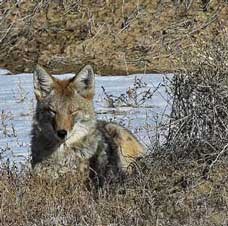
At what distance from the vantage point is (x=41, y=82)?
28.2ft

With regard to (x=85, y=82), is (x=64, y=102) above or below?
below

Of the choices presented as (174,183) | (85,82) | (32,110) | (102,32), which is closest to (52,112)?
(85,82)

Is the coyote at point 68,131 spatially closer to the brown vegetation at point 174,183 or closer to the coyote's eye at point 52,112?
the coyote's eye at point 52,112

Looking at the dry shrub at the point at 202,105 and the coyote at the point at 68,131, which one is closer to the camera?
the dry shrub at the point at 202,105

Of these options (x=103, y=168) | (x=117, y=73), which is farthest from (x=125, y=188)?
(x=117, y=73)

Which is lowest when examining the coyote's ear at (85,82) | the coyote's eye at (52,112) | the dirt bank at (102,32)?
the coyote's eye at (52,112)

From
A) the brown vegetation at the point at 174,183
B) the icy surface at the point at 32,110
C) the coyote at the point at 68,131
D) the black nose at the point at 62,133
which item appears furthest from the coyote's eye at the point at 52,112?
the icy surface at the point at 32,110

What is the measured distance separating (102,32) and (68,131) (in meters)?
11.7

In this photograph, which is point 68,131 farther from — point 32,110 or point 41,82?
point 32,110

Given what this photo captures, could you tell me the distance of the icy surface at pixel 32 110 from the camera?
10766mm

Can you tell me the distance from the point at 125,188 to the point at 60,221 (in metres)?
0.95

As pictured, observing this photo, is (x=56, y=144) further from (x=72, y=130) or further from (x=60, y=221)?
(x=60, y=221)

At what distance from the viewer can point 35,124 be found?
8648mm

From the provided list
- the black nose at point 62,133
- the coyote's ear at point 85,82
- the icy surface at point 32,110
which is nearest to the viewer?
the black nose at point 62,133
